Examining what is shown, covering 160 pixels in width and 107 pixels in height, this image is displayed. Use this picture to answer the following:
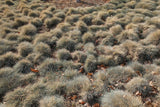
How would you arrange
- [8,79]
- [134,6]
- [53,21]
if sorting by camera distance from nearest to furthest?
[8,79]
[53,21]
[134,6]

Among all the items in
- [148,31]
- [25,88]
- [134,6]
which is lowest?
[25,88]

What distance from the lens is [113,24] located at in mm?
5867

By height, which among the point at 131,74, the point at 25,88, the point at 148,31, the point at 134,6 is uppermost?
the point at 134,6

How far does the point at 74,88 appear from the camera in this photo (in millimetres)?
3029

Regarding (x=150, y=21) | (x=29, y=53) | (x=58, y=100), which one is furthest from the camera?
(x=150, y=21)

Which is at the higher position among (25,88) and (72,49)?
(72,49)

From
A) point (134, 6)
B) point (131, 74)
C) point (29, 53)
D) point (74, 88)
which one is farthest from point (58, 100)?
point (134, 6)

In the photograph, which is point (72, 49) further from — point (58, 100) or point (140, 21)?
point (140, 21)

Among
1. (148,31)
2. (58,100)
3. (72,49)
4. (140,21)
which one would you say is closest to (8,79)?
(58,100)

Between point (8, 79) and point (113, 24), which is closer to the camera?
point (8, 79)

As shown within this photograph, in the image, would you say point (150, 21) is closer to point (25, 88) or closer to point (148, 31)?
point (148, 31)

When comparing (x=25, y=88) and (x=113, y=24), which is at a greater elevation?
(x=113, y=24)

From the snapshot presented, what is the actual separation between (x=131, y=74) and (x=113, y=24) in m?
3.30

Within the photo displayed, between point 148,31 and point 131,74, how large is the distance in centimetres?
274
